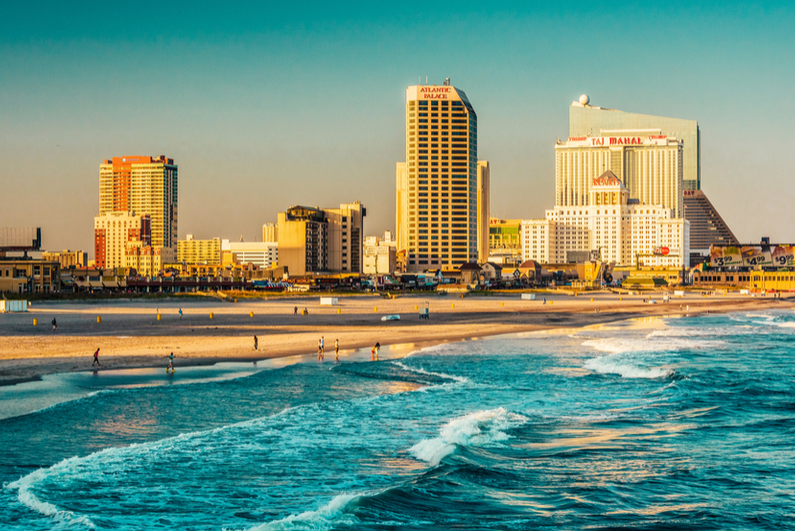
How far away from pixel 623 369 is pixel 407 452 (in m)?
22.2

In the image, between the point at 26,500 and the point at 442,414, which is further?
the point at 442,414

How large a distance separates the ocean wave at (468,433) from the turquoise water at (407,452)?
0.08 meters

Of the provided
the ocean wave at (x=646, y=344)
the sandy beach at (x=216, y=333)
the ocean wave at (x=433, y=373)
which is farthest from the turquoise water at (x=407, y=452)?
the ocean wave at (x=646, y=344)

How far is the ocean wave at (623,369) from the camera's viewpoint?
1554 inches

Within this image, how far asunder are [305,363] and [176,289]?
13437cm

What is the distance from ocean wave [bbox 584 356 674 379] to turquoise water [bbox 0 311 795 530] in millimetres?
415

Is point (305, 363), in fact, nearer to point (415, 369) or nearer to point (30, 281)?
point (415, 369)

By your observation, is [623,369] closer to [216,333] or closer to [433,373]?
[433,373]

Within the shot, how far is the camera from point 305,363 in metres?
43.1

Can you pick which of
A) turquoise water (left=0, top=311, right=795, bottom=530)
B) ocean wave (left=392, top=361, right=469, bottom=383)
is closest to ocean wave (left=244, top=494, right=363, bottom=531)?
turquoise water (left=0, top=311, right=795, bottom=530)

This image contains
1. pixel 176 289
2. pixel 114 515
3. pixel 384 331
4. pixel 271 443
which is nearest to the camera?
pixel 114 515

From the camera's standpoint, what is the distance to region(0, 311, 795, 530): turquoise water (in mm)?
17656

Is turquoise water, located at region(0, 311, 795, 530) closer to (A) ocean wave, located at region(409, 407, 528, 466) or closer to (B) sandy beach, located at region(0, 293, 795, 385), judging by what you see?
(A) ocean wave, located at region(409, 407, 528, 466)

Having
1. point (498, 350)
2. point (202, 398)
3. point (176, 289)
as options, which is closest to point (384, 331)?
point (498, 350)
